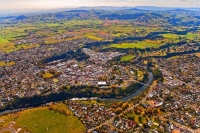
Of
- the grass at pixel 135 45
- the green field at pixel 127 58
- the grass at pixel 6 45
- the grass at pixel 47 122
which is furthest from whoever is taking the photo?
the grass at pixel 135 45

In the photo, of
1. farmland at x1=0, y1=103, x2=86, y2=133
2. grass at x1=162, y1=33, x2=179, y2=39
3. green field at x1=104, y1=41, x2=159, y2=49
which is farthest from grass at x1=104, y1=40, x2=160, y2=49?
farmland at x1=0, y1=103, x2=86, y2=133

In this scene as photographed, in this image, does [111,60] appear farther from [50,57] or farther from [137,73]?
[50,57]

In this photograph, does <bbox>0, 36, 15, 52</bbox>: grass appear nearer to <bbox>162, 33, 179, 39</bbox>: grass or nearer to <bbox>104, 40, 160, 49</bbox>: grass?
<bbox>104, 40, 160, 49</bbox>: grass

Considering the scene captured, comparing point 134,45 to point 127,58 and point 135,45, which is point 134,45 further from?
point 127,58

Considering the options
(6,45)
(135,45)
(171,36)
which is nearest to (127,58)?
(135,45)

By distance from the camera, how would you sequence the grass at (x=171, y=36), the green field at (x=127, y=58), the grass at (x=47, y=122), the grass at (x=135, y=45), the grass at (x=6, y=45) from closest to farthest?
1. the grass at (x=47, y=122)
2. the green field at (x=127, y=58)
3. the grass at (x=6, y=45)
4. the grass at (x=135, y=45)
5. the grass at (x=171, y=36)

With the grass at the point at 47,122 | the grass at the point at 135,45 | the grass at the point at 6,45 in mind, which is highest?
the grass at the point at 6,45

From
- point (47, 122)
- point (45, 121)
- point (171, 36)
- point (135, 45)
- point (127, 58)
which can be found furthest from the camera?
point (171, 36)

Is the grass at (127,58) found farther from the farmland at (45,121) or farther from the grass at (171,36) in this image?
the grass at (171,36)

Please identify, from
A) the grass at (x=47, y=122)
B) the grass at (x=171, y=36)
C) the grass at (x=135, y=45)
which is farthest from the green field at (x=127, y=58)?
the grass at (x=171, y=36)
